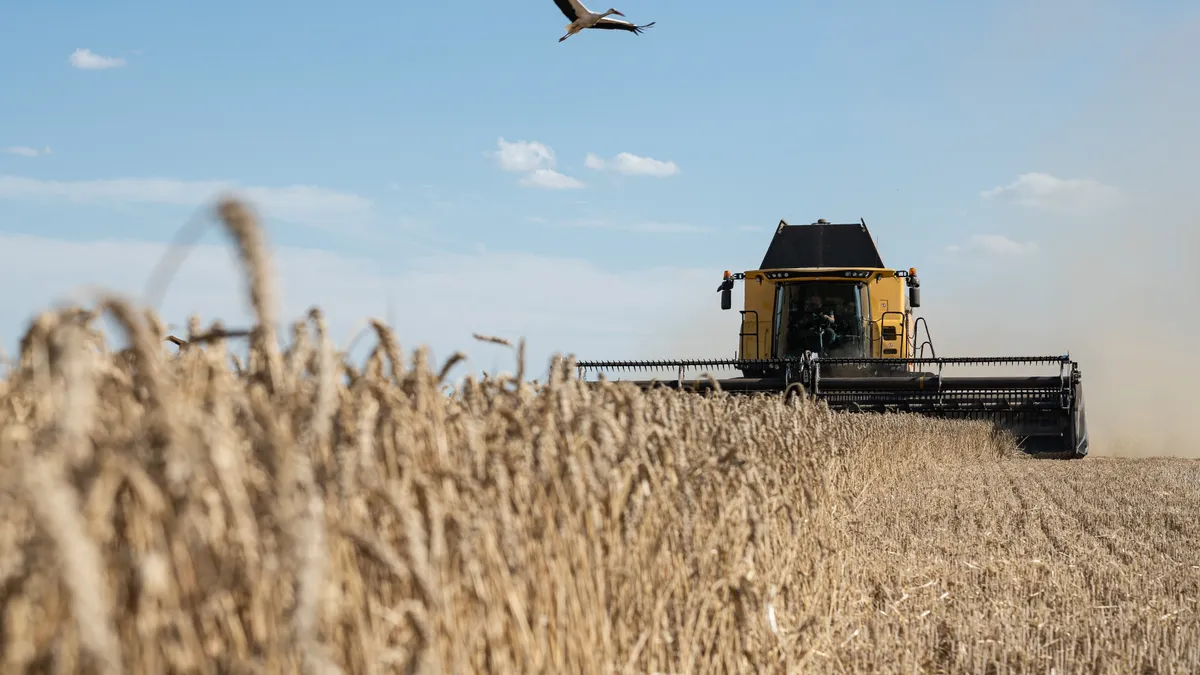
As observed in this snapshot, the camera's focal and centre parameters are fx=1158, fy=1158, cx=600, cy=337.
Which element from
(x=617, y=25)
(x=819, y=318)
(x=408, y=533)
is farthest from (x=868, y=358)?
(x=408, y=533)

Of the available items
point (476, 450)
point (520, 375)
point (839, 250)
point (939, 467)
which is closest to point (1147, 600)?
point (520, 375)

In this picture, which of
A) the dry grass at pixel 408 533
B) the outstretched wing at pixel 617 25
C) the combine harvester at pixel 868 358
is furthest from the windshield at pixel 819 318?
the dry grass at pixel 408 533

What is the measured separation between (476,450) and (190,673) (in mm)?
914

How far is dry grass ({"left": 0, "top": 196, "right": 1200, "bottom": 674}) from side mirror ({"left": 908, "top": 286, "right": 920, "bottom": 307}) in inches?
423

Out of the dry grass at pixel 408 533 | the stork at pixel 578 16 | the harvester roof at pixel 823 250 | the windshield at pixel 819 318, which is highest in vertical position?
the stork at pixel 578 16

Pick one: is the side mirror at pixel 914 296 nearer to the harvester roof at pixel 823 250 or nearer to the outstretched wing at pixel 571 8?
the harvester roof at pixel 823 250

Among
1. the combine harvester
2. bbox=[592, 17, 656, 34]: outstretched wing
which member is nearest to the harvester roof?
the combine harvester

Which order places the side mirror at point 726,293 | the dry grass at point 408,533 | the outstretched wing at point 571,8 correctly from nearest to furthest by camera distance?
the dry grass at point 408,533, the outstretched wing at point 571,8, the side mirror at point 726,293

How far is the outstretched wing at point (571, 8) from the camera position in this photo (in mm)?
11797

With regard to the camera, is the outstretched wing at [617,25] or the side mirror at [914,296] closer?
the outstretched wing at [617,25]

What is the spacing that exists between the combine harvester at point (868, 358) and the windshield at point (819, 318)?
1 centimetres

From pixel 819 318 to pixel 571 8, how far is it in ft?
22.0

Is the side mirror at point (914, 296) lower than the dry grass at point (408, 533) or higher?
higher

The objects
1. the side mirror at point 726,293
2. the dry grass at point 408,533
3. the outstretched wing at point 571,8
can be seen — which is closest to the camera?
the dry grass at point 408,533
